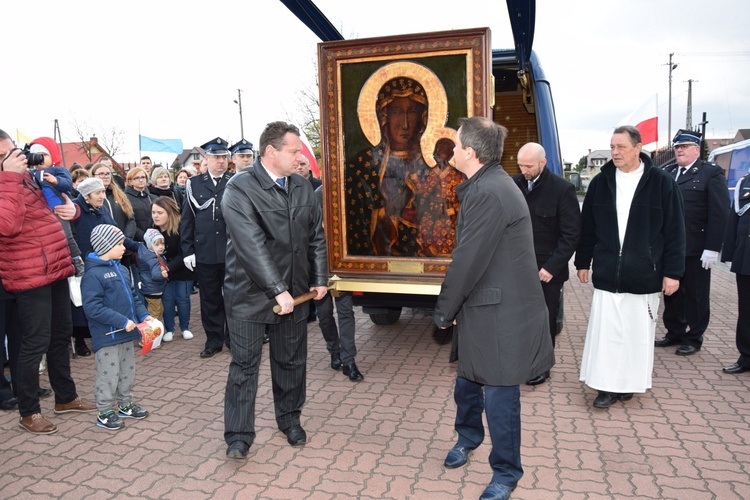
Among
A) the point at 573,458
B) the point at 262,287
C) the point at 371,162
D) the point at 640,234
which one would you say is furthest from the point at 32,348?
the point at 640,234

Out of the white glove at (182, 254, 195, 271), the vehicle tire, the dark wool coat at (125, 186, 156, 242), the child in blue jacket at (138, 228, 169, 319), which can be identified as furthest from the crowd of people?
the vehicle tire

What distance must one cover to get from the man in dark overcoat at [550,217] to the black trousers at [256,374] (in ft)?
6.32

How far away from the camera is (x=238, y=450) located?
3562 millimetres

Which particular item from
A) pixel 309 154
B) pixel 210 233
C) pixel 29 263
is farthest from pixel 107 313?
pixel 309 154

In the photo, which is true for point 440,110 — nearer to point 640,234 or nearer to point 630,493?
point 640,234

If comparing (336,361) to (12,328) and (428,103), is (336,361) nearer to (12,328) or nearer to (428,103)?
(428,103)

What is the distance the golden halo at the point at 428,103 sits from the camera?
441 centimetres

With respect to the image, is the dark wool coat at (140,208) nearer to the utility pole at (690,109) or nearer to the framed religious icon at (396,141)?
the framed religious icon at (396,141)

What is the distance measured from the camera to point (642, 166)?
4.26 meters

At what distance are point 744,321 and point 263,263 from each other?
13.7 feet

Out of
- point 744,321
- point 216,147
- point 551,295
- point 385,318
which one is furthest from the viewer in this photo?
point 385,318

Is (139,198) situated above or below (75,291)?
above

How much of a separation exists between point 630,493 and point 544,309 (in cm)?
110

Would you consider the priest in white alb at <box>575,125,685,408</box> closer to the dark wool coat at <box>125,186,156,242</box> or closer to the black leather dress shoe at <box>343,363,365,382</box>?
the black leather dress shoe at <box>343,363,365,382</box>
